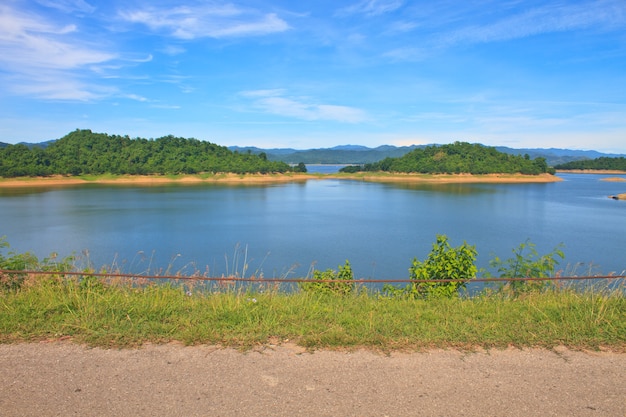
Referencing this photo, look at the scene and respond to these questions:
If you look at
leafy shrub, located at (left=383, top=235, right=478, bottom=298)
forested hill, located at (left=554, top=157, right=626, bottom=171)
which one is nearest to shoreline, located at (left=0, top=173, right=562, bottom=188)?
forested hill, located at (left=554, top=157, right=626, bottom=171)

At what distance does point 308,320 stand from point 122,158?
82.4m

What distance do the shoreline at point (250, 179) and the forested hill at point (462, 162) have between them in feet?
4.85

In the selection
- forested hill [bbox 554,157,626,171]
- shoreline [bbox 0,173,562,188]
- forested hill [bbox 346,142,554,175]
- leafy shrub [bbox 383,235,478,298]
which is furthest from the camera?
forested hill [bbox 554,157,626,171]

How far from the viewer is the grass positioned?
308cm

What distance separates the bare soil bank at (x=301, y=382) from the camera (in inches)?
89.3

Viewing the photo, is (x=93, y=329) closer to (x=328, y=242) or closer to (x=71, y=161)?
(x=328, y=242)

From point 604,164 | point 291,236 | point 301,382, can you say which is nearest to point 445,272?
point 301,382

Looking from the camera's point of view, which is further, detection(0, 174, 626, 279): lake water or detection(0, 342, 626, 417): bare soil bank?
detection(0, 174, 626, 279): lake water

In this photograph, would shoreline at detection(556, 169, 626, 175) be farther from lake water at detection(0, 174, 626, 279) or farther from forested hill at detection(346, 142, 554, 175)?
lake water at detection(0, 174, 626, 279)

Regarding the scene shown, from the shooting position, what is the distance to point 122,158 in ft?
256

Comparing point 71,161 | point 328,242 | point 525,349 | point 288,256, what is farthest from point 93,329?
point 71,161

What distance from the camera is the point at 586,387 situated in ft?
8.09

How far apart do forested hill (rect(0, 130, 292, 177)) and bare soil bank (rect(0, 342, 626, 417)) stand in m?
68.5

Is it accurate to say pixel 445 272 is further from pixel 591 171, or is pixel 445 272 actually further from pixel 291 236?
pixel 591 171
